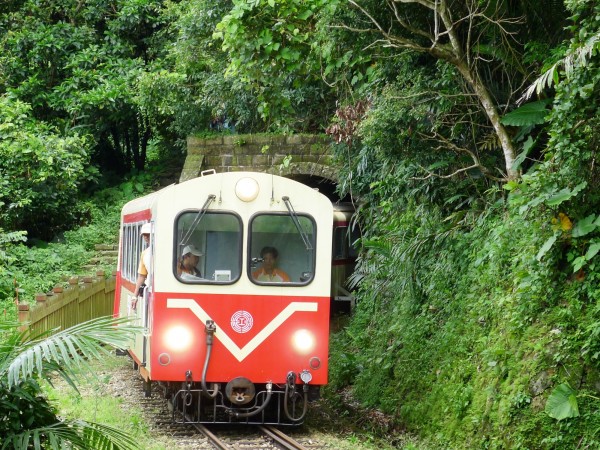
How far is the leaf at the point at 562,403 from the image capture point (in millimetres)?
6879

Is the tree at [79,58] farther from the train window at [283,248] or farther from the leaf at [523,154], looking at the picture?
the leaf at [523,154]

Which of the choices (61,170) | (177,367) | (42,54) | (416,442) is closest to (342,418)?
(416,442)

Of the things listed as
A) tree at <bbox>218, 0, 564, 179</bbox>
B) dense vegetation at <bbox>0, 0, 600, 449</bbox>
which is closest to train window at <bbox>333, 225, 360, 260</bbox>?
dense vegetation at <bbox>0, 0, 600, 449</bbox>

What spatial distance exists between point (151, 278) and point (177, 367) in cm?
92

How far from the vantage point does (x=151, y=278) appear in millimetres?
9680

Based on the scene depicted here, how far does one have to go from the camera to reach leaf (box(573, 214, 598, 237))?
7379mm

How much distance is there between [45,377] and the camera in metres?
5.66

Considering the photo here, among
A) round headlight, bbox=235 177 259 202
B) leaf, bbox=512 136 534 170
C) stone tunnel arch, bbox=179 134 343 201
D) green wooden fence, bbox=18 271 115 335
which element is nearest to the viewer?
leaf, bbox=512 136 534 170

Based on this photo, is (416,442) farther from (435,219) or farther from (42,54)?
(42,54)

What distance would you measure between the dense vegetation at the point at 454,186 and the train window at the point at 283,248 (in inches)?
65.7

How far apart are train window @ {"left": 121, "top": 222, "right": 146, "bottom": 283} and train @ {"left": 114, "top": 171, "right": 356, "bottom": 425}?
1286 mm

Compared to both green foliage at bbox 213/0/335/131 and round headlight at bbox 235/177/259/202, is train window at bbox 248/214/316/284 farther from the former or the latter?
green foliage at bbox 213/0/335/131

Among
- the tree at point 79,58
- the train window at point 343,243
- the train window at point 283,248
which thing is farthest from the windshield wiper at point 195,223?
the tree at point 79,58

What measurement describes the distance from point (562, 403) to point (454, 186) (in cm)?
454
